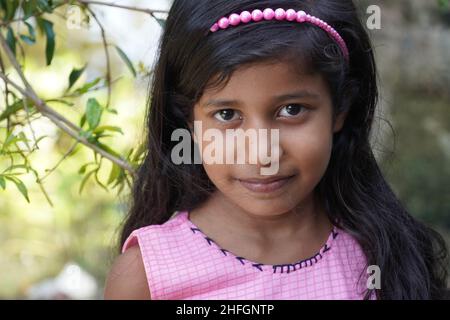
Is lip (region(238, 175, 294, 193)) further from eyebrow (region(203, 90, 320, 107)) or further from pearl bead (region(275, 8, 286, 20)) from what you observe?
pearl bead (region(275, 8, 286, 20))

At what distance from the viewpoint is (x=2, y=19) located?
6.64ft

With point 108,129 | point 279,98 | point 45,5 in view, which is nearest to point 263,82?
point 279,98

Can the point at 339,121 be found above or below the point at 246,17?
below

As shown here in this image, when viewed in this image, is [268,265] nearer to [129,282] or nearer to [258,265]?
[258,265]

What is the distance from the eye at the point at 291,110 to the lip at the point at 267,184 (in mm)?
131

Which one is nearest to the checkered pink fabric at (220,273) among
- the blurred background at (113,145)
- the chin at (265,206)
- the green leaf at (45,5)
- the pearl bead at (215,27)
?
the chin at (265,206)

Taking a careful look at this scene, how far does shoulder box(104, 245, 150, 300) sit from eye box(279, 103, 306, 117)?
454mm

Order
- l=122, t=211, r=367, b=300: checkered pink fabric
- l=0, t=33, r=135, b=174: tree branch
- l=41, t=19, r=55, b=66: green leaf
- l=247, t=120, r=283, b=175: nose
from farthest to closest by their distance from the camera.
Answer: l=41, t=19, r=55, b=66: green leaf, l=0, t=33, r=135, b=174: tree branch, l=122, t=211, r=367, b=300: checkered pink fabric, l=247, t=120, r=283, b=175: nose

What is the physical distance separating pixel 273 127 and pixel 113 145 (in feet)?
6.66

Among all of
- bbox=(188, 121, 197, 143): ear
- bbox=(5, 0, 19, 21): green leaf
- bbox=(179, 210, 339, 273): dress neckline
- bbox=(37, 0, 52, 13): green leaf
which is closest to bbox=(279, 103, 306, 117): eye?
bbox=(188, 121, 197, 143): ear

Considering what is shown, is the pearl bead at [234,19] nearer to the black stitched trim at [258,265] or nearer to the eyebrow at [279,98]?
the eyebrow at [279,98]

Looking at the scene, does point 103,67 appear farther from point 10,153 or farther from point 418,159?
point 10,153

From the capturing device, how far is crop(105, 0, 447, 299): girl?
1.61m

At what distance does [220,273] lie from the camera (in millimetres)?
1725
